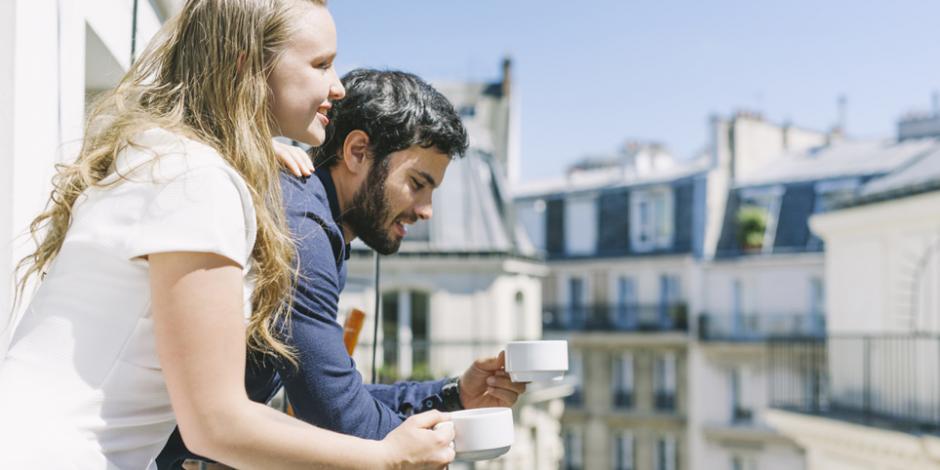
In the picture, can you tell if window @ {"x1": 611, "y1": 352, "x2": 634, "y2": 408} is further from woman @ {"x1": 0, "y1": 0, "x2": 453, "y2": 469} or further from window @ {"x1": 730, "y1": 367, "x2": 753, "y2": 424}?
woman @ {"x1": 0, "y1": 0, "x2": 453, "y2": 469}

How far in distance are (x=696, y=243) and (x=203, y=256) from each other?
30152 mm

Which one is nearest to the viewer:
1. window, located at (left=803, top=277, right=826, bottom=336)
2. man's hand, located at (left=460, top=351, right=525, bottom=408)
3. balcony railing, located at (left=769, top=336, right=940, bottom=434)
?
man's hand, located at (left=460, top=351, right=525, bottom=408)

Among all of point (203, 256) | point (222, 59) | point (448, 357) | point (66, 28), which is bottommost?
point (448, 357)

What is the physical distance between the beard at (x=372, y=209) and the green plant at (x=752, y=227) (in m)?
28.5

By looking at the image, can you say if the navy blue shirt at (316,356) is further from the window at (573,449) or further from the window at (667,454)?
the window at (573,449)

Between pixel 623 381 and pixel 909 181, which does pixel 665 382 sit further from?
pixel 909 181

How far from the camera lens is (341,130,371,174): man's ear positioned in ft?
6.58

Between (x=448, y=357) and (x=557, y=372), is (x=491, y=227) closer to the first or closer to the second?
(x=448, y=357)

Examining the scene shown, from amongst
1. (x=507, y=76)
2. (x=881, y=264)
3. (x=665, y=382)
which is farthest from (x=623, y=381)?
(x=881, y=264)

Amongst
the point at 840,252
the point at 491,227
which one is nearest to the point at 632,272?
the point at 491,227

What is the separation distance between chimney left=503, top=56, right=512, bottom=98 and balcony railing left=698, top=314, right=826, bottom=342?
9158mm

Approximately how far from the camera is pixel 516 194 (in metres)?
35.5

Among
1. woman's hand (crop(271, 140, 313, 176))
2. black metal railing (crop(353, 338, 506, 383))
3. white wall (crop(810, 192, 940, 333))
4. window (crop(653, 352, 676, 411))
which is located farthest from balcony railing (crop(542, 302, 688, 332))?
woman's hand (crop(271, 140, 313, 176))

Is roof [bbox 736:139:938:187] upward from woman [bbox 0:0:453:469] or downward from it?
upward
